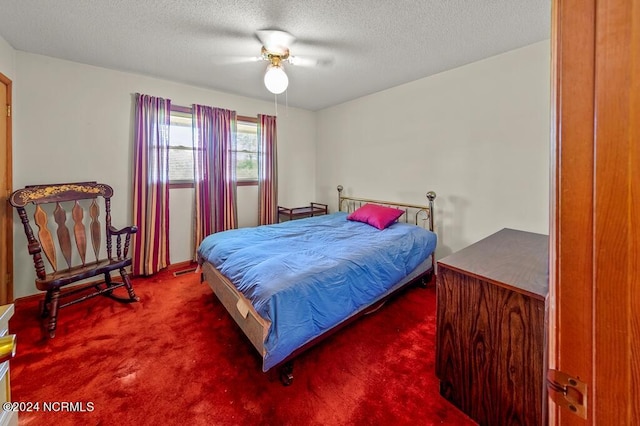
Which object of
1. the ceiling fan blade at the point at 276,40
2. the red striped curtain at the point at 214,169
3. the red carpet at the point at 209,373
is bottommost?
the red carpet at the point at 209,373

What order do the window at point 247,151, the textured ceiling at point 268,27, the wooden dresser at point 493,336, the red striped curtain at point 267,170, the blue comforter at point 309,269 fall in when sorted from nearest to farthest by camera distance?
the wooden dresser at point 493,336 < the blue comforter at point 309,269 < the textured ceiling at point 268,27 < the window at point 247,151 < the red striped curtain at point 267,170

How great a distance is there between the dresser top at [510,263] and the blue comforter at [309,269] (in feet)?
2.41

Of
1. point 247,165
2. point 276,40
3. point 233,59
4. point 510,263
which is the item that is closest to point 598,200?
point 510,263

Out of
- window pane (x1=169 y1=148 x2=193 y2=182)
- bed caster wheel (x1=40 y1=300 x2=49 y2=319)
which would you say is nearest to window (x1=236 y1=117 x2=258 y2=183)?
window pane (x1=169 y1=148 x2=193 y2=182)

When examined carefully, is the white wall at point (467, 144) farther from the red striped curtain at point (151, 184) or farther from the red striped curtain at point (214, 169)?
the red striped curtain at point (151, 184)

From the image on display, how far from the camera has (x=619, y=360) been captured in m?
0.41

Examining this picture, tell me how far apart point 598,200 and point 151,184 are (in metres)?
3.94

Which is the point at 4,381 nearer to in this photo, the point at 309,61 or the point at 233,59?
the point at 233,59

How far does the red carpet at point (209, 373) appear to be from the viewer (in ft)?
4.81

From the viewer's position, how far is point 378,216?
10.8 feet

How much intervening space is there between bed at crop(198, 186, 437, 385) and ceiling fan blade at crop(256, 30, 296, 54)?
6.04ft

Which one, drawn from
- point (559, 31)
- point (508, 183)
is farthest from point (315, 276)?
point (508, 183)

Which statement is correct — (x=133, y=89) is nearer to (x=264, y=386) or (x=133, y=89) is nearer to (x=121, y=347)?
(x=121, y=347)

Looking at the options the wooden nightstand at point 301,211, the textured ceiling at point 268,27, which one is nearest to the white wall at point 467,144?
the textured ceiling at point 268,27
